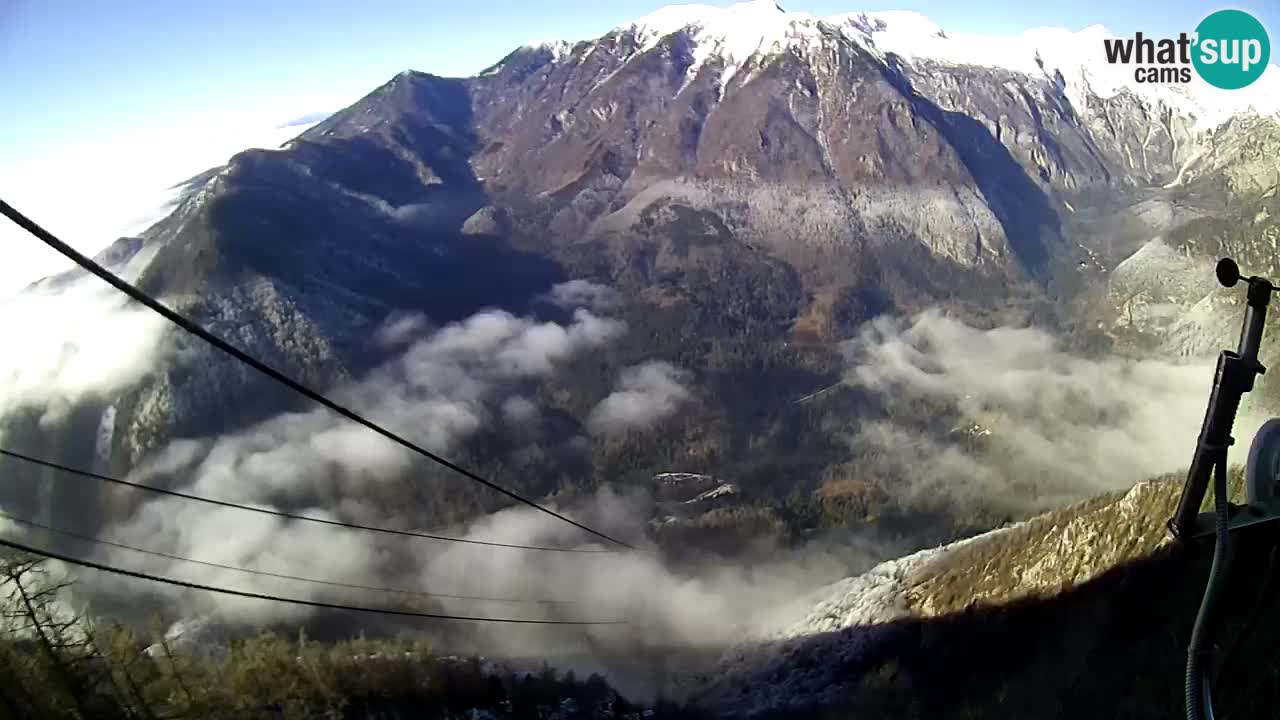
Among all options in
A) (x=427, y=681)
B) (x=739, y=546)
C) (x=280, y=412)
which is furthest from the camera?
(x=280, y=412)

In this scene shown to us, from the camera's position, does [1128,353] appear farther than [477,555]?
Yes

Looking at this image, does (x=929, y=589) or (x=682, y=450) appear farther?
(x=682, y=450)

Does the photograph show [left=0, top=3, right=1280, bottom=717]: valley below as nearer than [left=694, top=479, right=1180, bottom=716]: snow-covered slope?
No

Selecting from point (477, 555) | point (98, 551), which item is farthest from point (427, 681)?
point (98, 551)

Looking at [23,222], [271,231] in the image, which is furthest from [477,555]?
[23,222]

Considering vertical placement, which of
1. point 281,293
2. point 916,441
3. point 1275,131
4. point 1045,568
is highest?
point 281,293

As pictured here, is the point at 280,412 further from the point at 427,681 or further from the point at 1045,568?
the point at 1045,568

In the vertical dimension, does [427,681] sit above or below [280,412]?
below

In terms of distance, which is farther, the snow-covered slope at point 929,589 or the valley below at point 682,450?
the valley below at point 682,450

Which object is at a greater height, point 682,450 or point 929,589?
point 929,589

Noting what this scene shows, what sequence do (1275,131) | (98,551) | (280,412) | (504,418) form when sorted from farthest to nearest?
1. (1275,131)
2. (504,418)
3. (280,412)
4. (98,551)
